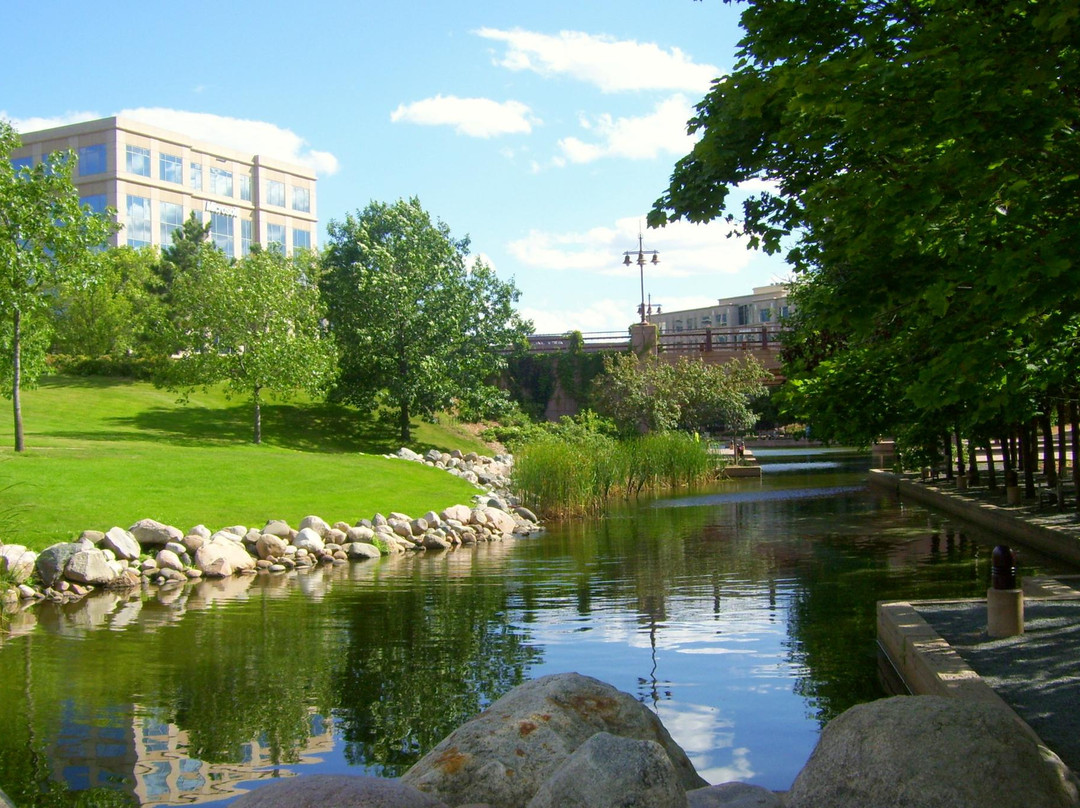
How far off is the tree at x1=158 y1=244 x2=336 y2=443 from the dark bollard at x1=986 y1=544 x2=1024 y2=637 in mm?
32103

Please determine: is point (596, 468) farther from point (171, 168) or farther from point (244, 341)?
point (171, 168)

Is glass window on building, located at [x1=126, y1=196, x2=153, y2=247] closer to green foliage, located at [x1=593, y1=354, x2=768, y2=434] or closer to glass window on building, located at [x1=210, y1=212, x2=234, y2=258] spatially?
glass window on building, located at [x1=210, y1=212, x2=234, y2=258]

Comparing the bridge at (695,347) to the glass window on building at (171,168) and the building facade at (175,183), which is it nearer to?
the building facade at (175,183)

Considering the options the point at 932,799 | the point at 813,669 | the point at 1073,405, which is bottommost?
the point at 813,669

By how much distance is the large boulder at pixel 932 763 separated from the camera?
17.1 ft

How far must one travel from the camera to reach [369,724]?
9.85 meters

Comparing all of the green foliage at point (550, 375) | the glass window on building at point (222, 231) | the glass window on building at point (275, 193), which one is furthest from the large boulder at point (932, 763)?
the glass window on building at point (275, 193)

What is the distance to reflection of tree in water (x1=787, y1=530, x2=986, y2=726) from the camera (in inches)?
426

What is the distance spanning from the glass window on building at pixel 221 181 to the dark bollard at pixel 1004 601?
94.5 metres

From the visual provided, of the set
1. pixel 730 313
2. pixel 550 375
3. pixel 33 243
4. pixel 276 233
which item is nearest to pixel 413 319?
pixel 33 243

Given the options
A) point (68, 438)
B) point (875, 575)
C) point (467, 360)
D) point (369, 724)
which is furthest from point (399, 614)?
point (467, 360)

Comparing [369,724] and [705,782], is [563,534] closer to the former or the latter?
[369,724]

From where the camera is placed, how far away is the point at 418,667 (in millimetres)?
12125

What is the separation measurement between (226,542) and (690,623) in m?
10.3
